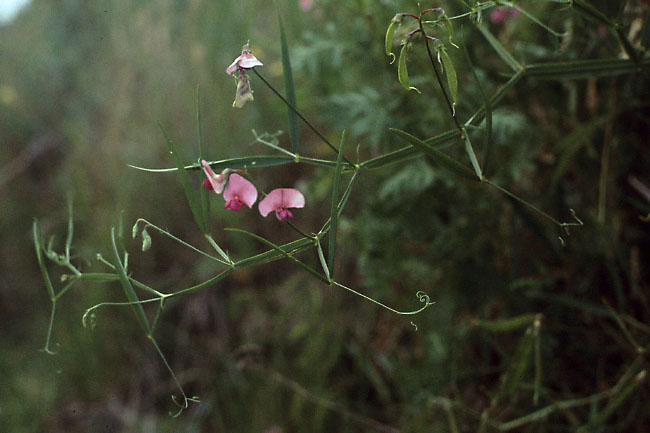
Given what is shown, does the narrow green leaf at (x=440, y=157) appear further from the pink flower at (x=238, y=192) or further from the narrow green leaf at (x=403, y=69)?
the pink flower at (x=238, y=192)

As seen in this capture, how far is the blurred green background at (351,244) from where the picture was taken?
836mm

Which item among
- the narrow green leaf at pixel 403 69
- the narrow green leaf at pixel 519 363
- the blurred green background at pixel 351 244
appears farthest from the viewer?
the blurred green background at pixel 351 244

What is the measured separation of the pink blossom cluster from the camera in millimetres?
480

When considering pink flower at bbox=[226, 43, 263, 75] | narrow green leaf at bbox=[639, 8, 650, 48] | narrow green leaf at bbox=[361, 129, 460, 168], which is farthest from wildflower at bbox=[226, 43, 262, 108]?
narrow green leaf at bbox=[639, 8, 650, 48]

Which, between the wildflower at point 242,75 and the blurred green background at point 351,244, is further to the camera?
the blurred green background at point 351,244

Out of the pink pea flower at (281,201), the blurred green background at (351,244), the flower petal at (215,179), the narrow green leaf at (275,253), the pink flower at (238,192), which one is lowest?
the blurred green background at (351,244)

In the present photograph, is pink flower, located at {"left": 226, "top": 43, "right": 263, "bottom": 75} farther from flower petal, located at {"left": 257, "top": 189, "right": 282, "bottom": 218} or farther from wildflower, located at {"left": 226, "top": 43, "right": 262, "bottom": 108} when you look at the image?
flower petal, located at {"left": 257, "top": 189, "right": 282, "bottom": 218}

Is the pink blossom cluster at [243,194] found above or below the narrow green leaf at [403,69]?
below

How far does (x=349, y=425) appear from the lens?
3.40 ft

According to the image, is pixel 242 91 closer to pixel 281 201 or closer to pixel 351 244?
pixel 281 201

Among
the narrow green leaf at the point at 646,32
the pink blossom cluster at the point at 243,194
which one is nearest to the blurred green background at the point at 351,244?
the narrow green leaf at the point at 646,32

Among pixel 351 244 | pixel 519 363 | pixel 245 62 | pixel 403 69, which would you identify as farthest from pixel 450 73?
pixel 351 244

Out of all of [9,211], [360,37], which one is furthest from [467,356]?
[9,211]

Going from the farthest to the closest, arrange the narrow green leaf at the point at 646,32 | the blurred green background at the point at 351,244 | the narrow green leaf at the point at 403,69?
the blurred green background at the point at 351,244 → the narrow green leaf at the point at 646,32 → the narrow green leaf at the point at 403,69
